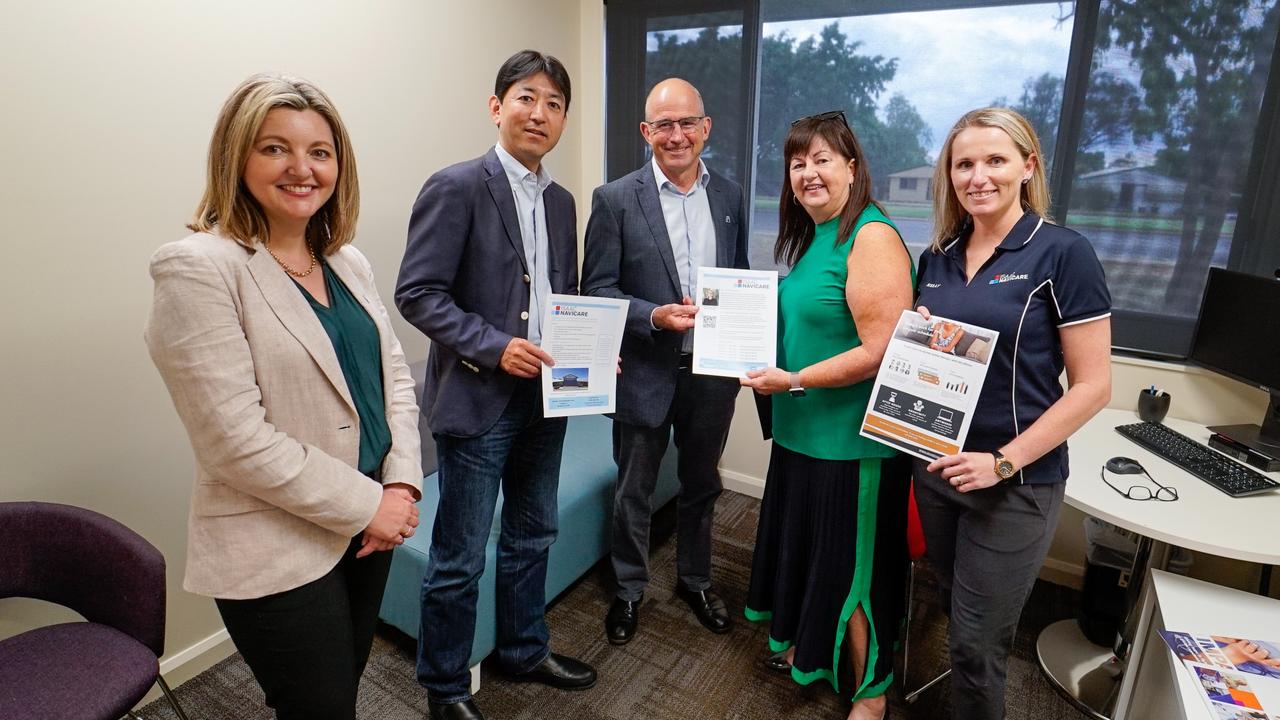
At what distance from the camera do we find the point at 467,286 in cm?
170

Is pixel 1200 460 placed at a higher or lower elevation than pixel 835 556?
higher

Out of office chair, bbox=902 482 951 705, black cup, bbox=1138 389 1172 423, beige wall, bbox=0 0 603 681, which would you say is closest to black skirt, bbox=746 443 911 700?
office chair, bbox=902 482 951 705

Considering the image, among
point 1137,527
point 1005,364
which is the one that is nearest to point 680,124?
point 1005,364

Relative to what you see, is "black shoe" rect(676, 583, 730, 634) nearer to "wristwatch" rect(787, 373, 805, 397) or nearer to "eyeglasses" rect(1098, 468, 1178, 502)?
"wristwatch" rect(787, 373, 805, 397)

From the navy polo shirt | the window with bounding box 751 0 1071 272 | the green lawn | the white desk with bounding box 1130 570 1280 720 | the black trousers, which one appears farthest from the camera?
Answer: the window with bounding box 751 0 1071 272

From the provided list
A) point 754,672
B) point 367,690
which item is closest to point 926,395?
point 754,672

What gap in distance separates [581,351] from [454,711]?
102 cm

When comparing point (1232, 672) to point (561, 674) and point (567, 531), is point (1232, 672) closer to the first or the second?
point (561, 674)

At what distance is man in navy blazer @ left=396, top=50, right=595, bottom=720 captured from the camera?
163cm

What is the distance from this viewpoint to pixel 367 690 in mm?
2059

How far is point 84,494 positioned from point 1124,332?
340cm

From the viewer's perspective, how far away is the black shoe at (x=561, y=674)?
207 centimetres

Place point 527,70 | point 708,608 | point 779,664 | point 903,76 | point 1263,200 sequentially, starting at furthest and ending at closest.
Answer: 1. point 903,76
2. point 708,608
3. point 1263,200
4. point 779,664
5. point 527,70

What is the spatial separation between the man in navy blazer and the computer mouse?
157 centimetres
